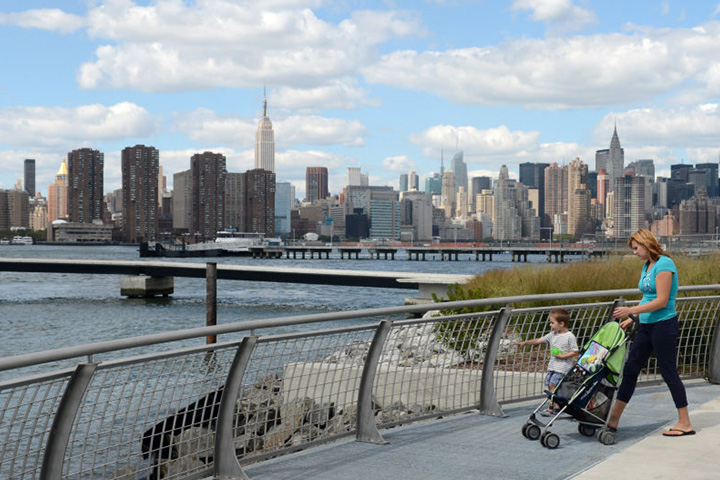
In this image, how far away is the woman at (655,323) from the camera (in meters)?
7.13

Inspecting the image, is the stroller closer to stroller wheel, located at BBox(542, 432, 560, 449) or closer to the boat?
stroller wheel, located at BBox(542, 432, 560, 449)

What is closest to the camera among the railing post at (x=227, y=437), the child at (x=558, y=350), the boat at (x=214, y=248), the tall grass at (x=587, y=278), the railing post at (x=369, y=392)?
the railing post at (x=227, y=437)

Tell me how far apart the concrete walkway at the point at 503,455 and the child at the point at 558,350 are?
0.54 meters

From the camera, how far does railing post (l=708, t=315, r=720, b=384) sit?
10258 mm

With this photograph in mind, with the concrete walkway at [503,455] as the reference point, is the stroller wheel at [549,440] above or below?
above

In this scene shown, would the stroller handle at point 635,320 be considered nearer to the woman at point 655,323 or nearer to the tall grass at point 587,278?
the woman at point 655,323

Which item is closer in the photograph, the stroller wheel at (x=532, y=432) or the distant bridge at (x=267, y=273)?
the stroller wheel at (x=532, y=432)

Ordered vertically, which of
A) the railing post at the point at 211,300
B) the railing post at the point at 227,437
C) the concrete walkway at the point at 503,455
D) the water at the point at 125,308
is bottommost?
the water at the point at 125,308

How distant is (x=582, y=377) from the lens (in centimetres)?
716

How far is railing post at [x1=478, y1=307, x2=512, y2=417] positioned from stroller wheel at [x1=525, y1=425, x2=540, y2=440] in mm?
941

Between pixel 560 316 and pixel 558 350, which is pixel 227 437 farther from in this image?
pixel 560 316

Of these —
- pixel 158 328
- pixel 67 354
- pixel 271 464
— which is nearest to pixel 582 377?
pixel 271 464

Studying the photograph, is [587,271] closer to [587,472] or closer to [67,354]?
[587,472]

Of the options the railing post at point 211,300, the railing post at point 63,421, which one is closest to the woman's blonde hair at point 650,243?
the railing post at point 63,421
